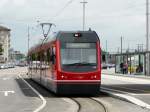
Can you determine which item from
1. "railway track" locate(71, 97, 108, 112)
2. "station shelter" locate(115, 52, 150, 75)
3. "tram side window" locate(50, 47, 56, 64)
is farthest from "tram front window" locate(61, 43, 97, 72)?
"station shelter" locate(115, 52, 150, 75)

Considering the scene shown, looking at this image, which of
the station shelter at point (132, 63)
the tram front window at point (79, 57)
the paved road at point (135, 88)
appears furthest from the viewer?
the station shelter at point (132, 63)

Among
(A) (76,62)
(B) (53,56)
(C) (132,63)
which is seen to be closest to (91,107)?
(A) (76,62)

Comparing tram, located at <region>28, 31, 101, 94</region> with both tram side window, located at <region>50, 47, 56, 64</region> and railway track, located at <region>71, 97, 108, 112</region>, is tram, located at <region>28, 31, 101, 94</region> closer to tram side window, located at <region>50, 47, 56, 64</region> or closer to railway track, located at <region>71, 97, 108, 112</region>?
tram side window, located at <region>50, 47, 56, 64</region>

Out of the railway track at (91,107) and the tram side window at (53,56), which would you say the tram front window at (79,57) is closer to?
the tram side window at (53,56)

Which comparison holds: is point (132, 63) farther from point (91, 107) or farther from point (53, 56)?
point (91, 107)

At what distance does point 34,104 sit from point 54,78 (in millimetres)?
4427

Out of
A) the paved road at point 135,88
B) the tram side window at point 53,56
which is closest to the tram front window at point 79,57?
the tram side window at point 53,56

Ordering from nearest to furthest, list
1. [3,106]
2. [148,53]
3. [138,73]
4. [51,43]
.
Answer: [3,106] → [51,43] → [148,53] → [138,73]

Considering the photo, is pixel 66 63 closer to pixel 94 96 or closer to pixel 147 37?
pixel 94 96

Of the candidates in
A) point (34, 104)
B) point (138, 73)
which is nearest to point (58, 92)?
point (34, 104)

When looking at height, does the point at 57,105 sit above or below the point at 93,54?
below

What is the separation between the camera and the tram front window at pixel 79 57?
25531mm

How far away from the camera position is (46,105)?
21.2 m

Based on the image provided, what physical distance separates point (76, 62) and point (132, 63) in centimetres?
4143
